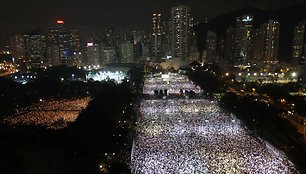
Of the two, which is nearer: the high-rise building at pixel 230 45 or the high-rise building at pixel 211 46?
the high-rise building at pixel 230 45

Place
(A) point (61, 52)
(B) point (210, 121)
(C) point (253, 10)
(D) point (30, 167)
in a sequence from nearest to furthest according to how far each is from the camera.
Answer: (D) point (30, 167), (B) point (210, 121), (A) point (61, 52), (C) point (253, 10)

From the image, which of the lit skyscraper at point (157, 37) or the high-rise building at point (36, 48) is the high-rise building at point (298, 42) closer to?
the lit skyscraper at point (157, 37)

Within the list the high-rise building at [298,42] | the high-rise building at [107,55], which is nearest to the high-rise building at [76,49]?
the high-rise building at [107,55]

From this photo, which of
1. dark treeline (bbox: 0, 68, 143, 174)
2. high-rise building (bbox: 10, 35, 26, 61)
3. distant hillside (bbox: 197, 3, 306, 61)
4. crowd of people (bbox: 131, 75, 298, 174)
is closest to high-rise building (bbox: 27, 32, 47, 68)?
high-rise building (bbox: 10, 35, 26, 61)

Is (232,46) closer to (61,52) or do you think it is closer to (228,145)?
(61,52)

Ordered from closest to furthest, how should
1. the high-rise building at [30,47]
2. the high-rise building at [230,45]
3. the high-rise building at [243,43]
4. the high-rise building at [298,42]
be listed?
the high-rise building at [298,42] < the high-rise building at [243,43] < the high-rise building at [230,45] < the high-rise building at [30,47]

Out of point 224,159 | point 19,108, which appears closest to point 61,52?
point 19,108

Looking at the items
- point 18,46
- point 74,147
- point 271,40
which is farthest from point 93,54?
point 74,147
